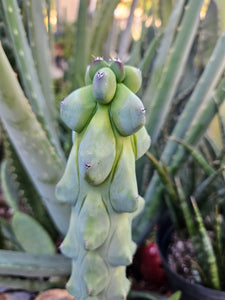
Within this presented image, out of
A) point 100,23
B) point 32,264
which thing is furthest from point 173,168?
point 100,23

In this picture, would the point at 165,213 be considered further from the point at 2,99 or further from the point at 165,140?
the point at 2,99

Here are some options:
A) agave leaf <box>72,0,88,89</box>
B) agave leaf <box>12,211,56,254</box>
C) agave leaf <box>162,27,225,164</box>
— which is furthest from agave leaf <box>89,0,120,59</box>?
agave leaf <box>12,211,56,254</box>

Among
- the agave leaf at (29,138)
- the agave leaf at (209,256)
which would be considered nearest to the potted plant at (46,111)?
the agave leaf at (29,138)

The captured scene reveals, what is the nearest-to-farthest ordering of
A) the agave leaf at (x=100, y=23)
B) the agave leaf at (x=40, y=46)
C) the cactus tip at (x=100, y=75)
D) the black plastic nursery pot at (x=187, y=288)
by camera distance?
the cactus tip at (x=100, y=75) < the black plastic nursery pot at (x=187, y=288) < the agave leaf at (x=40, y=46) < the agave leaf at (x=100, y=23)

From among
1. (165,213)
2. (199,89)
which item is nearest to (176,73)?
(199,89)

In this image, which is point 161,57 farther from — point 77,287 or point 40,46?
point 77,287

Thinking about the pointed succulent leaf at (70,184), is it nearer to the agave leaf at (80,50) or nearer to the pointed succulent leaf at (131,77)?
the pointed succulent leaf at (131,77)

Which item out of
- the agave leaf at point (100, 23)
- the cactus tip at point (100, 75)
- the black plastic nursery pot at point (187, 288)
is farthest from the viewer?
the agave leaf at point (100, 23)
